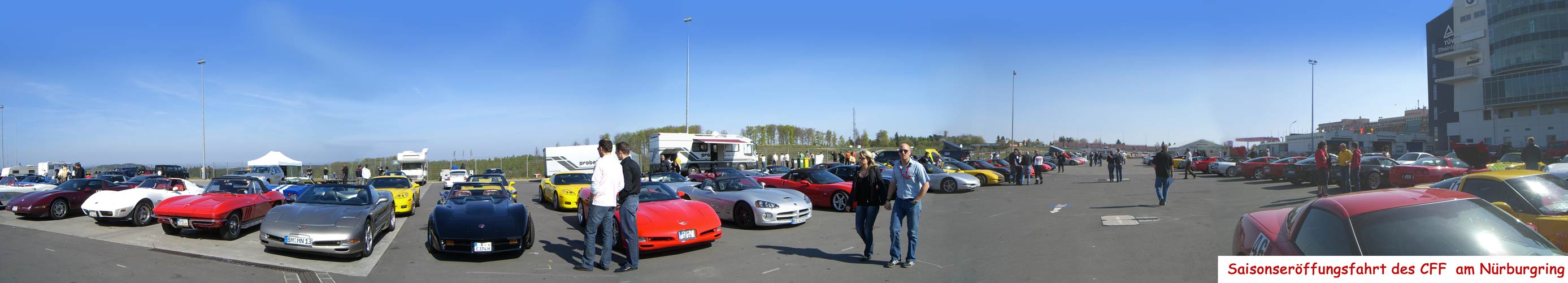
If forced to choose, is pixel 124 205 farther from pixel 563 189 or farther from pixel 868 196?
pixel 868 196

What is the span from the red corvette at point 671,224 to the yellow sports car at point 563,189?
204 inches

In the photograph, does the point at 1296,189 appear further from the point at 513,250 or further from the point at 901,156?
the point at 513,250

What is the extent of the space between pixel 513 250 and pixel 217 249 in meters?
4.33

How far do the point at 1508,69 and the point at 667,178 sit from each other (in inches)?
2543

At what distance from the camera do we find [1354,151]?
1431cm

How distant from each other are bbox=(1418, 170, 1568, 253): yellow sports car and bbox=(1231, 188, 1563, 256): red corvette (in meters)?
2.71

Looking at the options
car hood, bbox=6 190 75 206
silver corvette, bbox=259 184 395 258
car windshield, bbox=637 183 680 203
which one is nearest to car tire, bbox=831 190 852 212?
car windshield, bbox=637 183 680 203

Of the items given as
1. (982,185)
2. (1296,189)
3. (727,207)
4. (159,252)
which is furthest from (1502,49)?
(159,252)

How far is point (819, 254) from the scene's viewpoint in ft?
25.5

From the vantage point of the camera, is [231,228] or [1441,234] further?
[231,228]

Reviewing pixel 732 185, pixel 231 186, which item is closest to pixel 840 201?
pixel 732 185

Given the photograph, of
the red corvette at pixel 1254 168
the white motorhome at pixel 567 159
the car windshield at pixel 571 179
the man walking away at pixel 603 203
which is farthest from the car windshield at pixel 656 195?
the white motorhome at pixel 567 159

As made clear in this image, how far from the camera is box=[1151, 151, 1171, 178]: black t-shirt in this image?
41.5ft

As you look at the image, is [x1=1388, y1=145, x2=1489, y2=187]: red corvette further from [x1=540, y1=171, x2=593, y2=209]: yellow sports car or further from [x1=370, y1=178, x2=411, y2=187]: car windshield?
[x1=370, y1=178, x2=411, y2=187]: car windshield
